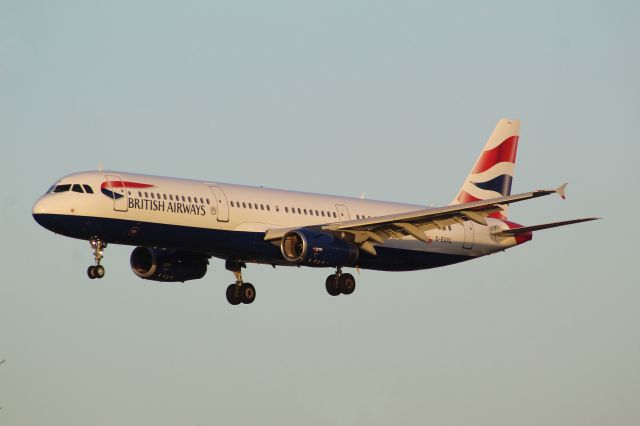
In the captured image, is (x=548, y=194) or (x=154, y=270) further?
(x=154, y=270)

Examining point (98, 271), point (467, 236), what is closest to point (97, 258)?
point (98, 271)

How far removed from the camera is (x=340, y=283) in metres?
77.7

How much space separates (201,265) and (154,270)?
2646 mm

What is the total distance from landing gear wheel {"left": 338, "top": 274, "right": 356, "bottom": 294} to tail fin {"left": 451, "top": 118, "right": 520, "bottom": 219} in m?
12.4

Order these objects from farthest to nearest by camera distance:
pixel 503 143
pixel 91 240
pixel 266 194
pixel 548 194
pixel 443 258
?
pixel 503 143 → pixel 443 258 → pixel 266 194 → pixel 91 240 → pixel 548 194

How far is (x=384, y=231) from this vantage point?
251ft

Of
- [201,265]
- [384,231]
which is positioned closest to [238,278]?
[201,265]

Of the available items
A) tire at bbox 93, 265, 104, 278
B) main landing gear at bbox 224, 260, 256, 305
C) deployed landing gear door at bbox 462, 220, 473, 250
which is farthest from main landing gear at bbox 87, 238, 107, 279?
deployed landing gear door at bbox 462, 220, 473, 250

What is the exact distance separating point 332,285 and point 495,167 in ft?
54.4

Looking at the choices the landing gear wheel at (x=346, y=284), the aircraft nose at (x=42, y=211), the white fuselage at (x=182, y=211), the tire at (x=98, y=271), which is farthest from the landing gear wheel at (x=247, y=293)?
the aircraft nose at (x=42, y=211)

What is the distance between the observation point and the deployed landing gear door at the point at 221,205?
73125mm

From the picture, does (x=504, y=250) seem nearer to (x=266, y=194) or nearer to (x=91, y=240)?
(x=266, y=194)

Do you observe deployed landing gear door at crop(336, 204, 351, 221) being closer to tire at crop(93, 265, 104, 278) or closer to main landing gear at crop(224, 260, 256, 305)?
main landing gear at crop(224, 260, 256, 305)

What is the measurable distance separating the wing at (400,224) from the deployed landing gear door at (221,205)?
2424 millimetres
